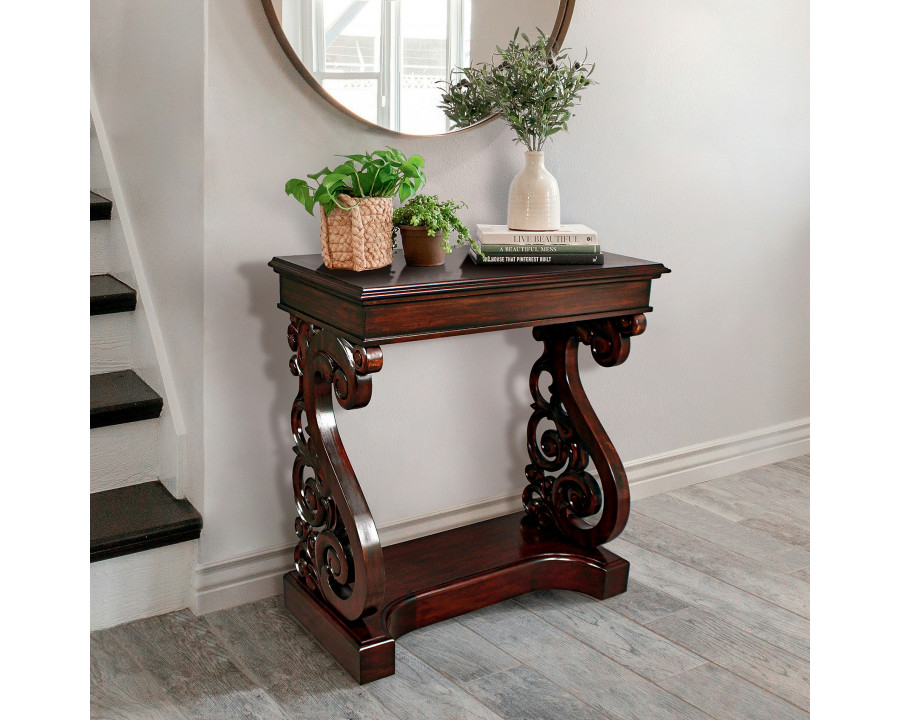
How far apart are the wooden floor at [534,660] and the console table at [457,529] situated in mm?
56

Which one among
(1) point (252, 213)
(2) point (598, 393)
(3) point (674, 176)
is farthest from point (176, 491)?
(3) point (674, 176)

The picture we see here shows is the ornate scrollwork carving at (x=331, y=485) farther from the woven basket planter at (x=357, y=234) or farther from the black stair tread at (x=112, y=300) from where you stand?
the black stair tread at (x=112, y=300)

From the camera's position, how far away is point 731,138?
2633 mm

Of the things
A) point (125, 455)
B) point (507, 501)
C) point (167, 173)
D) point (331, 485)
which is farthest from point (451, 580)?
point (167, 173)

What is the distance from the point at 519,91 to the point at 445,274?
1.67 feet

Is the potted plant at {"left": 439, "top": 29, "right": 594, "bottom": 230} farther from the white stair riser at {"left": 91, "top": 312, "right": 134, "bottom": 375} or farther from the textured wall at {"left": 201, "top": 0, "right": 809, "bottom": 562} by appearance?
the white stair riser at {"left": 91, "top": 312, "right": 134, "bottom": 375}

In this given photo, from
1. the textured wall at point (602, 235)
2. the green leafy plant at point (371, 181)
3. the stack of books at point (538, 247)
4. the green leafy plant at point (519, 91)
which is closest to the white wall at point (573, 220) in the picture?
the textured wall at point (602, 235)

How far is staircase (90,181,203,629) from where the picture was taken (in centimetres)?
188

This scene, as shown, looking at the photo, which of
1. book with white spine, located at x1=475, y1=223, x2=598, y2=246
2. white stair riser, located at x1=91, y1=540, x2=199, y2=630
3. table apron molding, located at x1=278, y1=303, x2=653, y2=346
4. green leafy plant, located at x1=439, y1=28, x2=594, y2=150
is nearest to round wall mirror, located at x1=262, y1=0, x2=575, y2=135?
green leafy plant, located at x1=439, y1=28, x2=594, y2=150

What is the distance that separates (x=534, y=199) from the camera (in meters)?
1.94

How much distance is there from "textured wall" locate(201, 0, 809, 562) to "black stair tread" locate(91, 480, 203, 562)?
63 mm

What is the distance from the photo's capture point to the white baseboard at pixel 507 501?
1.99 m

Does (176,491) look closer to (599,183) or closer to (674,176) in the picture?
(599,183)
